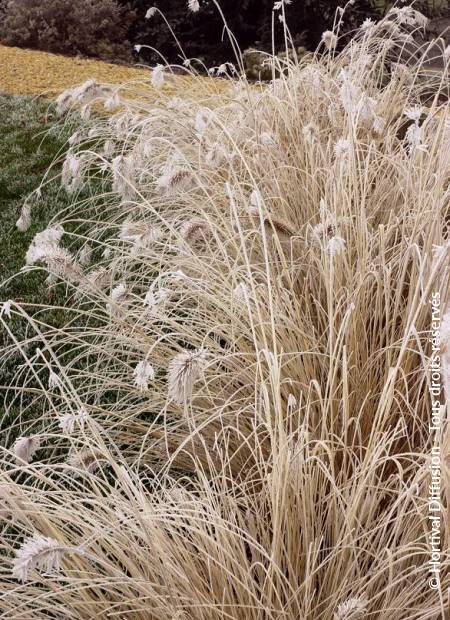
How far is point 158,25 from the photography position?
9.94 metres

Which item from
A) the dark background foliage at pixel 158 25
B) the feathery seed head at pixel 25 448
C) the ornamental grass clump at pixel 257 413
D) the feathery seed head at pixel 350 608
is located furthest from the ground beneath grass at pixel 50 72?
the feathery seed head at pixel 350 608

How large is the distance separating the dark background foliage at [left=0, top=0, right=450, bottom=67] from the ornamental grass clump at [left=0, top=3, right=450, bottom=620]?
6.00 m

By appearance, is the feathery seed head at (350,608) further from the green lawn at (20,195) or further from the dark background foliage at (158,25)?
the dark background foliage at (158,25)

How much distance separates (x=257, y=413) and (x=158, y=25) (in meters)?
9.13

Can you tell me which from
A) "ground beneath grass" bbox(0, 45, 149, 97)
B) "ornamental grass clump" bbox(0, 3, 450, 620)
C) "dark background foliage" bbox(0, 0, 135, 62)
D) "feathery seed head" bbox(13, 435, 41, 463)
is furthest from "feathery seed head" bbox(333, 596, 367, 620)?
"dark background foliage" bbox(0, 0, 135, 62)

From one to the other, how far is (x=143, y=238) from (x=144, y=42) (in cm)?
852

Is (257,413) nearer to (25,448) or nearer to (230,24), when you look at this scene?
(25,448)

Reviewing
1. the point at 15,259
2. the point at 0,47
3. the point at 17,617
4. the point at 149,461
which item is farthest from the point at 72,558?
the point at 0,47

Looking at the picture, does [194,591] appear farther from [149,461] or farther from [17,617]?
[149,461]

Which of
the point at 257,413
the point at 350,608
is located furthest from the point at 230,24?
the point at 350,608

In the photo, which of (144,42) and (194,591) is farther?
(144,42)

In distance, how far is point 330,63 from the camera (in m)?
4.38

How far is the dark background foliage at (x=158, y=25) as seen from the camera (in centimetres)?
935

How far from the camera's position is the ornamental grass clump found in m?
1.58
